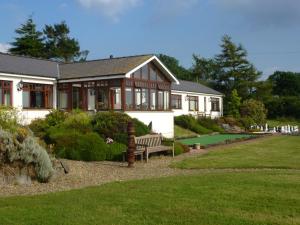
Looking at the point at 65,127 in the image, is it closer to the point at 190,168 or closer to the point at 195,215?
the point at 190,168

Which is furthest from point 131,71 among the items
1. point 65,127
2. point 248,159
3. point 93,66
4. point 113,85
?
point 248,159

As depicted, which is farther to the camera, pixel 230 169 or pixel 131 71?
pixel 131 71

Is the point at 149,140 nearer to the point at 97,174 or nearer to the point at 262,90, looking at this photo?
the point at 97,174

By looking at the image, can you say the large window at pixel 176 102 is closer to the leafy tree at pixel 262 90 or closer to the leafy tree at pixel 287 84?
the leafy tree at pixel 262 90

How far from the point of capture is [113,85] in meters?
26.1

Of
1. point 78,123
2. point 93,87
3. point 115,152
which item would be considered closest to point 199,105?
point 93,87

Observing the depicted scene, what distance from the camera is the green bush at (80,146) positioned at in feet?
55.9

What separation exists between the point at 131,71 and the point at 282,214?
19.2 metres

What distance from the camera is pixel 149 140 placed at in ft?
62.3

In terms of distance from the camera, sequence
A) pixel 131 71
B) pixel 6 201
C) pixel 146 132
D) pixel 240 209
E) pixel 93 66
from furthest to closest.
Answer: pixel 93 66
pixel 131 71
pixel 146 132
pixel 6 201
pixel 240 209

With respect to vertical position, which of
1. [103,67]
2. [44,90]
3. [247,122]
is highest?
[103,67]

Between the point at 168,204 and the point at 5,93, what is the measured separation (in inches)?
743

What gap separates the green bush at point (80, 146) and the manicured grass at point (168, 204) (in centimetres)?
628

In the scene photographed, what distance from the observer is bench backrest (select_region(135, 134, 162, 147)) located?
59.5ft
